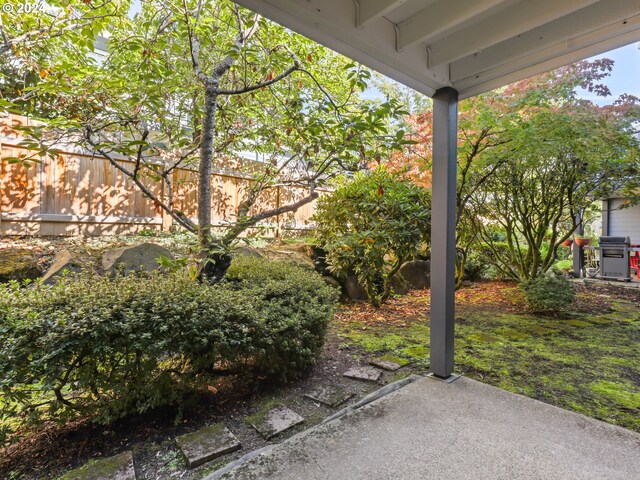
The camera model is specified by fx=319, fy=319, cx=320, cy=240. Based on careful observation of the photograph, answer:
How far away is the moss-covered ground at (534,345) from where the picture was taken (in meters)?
2.41

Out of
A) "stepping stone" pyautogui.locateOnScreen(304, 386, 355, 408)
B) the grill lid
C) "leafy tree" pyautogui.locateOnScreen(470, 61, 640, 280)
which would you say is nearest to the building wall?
the grill lid

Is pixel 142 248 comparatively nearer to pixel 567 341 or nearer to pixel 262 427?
pixel 262 427

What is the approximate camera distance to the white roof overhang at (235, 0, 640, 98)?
62.9 inches

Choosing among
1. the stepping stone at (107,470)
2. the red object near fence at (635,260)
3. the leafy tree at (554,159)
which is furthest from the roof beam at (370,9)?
the red object near fence at (635,260)

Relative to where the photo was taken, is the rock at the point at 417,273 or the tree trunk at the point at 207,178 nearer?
the tree trunk at the point at 207,178

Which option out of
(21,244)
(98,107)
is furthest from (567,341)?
(21,244)

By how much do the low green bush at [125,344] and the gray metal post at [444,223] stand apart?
1.08 m

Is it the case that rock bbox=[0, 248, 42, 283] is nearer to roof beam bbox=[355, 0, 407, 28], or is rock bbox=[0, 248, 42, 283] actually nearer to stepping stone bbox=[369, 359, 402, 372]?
stepping stone bbox=[369, 359, 402, 372]

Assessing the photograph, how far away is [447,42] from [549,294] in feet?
13.8

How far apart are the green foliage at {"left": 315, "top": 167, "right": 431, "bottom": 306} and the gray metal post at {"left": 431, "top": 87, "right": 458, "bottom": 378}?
1.67 meters

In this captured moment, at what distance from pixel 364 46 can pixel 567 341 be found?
12.7 ft

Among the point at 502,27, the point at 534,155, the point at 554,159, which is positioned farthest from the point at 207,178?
the point at 554,159

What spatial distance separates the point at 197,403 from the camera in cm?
206

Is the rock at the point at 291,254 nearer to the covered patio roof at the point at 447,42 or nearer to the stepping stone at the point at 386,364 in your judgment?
the stepping stone at the point at 386,364
